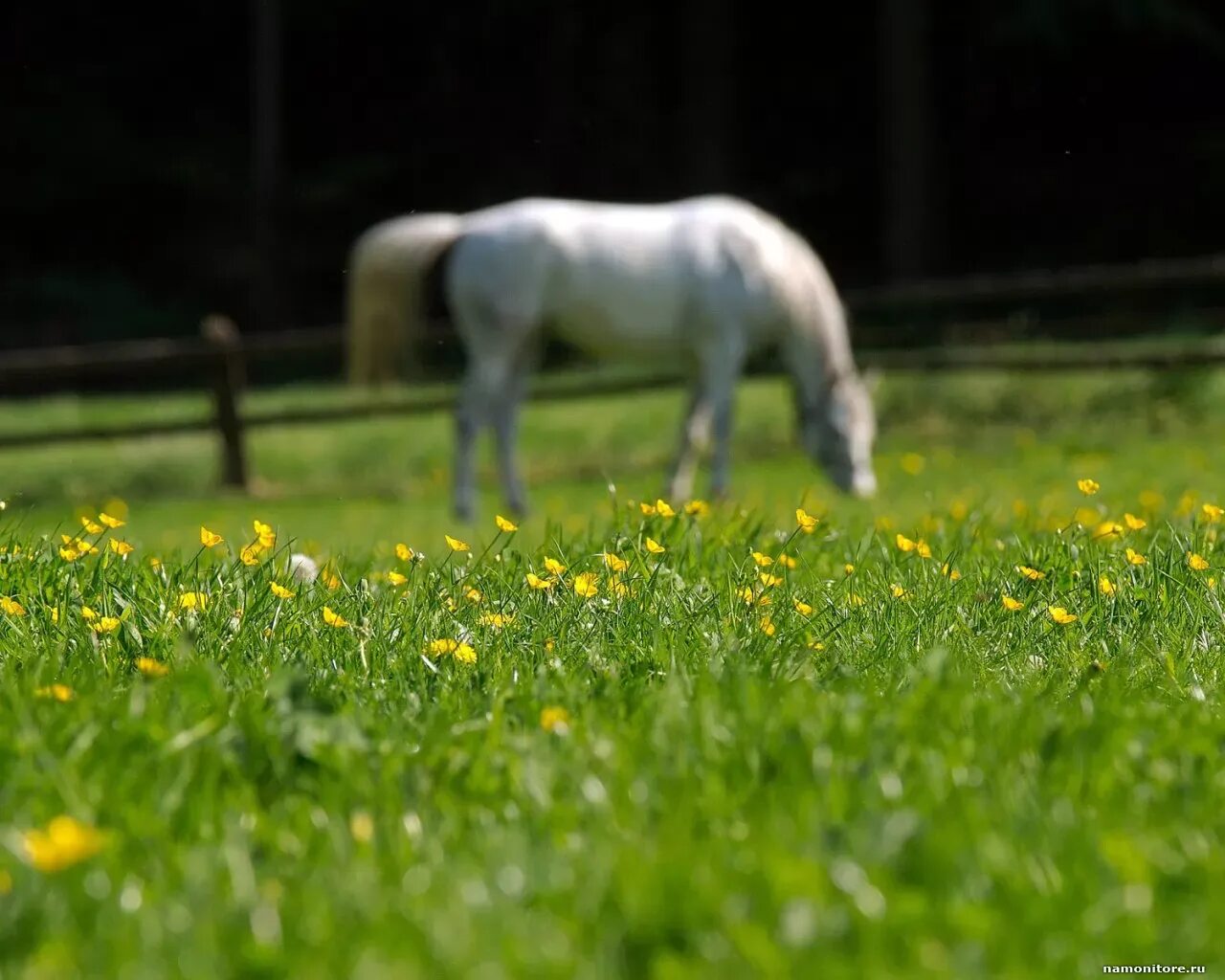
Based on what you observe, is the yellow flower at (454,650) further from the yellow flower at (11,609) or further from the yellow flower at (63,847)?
the yellow flower at (63,847)

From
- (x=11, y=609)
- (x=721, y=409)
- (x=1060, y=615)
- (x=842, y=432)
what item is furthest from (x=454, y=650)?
(x=721, y=409)

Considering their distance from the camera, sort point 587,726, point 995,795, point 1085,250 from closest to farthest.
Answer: point 995,795 < point 587,726 < point 1085,250

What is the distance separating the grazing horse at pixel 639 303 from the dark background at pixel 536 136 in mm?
13422

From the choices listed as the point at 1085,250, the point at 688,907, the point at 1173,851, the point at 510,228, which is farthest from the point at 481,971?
the point at 1085,250

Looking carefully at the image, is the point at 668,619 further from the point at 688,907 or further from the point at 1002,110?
the point at 1002,110

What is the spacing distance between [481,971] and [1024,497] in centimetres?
687

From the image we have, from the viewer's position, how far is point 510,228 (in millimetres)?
9648

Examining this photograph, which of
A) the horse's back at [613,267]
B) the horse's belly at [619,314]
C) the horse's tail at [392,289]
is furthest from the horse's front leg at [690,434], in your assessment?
the horse's tail at [392,289]

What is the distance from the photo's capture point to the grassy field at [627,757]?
67.8 inches

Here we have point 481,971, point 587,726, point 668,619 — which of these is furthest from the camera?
point 668,619

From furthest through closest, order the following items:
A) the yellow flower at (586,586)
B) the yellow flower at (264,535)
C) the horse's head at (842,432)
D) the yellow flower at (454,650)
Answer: the horse's head at (842,432) → the yellow flower at (264,535) → the yellow flower at (586,586) → the yellow flower at (454,650)

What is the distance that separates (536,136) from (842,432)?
20.3 meters

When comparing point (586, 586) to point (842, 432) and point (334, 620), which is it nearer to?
point (334, 620)

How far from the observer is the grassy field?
5.65 ft
